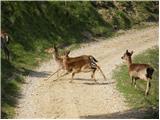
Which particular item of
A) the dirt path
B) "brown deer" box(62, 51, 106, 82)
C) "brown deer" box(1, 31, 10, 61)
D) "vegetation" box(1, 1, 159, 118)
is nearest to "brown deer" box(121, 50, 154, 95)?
the dirt path

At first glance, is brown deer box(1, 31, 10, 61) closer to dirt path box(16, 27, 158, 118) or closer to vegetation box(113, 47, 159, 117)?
dirt path box(16, 27, 158, 118)

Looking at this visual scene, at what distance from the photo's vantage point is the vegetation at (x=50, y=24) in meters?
29.5

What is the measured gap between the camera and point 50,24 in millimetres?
37969

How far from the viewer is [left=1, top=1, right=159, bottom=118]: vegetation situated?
29.5 metres

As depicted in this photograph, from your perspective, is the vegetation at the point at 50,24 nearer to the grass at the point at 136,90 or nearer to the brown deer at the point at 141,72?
the grass at the point at 136,90

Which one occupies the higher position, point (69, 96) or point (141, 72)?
point (141, 72)

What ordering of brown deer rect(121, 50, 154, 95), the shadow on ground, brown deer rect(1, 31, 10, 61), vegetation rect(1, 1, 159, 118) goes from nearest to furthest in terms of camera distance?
the shadow on ground → brown deer rect(121, 50, 154, 95) → brown deer rect(1, 31, 10, 61) → vegetation rect(1, 1, 159, 118)

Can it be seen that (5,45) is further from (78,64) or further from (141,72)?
(141,72)

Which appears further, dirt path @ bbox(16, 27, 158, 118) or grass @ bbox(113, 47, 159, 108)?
grass @ bbox(113, 47, 159, 108)

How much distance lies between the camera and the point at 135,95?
950 inches

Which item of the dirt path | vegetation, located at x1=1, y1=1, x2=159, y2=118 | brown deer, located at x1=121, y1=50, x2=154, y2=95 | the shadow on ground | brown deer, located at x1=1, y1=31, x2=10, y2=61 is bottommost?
the shadow on ground

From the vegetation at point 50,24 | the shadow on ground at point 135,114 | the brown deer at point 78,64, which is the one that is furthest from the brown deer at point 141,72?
the vegetation at point 50,24

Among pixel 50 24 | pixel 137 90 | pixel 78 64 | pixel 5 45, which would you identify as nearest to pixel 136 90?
pixel 137 90

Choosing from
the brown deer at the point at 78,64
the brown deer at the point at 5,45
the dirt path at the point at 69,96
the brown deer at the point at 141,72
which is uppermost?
the brown deer at the point at 5,45
